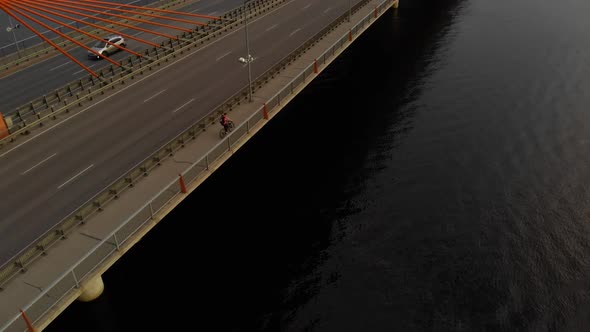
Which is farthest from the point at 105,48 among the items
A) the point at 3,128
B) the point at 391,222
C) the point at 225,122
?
the point at 391,222

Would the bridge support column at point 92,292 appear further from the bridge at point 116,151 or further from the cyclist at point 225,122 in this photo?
the cyclist at point 225,122

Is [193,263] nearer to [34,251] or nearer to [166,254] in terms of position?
[166,254]

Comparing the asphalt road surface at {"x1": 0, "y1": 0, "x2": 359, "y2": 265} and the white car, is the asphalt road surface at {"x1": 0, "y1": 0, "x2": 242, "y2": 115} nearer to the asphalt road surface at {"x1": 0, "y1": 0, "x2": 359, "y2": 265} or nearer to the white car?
the white car

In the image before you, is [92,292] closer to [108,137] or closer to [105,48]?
[108,137]

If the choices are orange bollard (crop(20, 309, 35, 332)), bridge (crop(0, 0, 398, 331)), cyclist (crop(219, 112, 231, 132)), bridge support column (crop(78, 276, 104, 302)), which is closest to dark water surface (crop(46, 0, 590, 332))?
bridge support column (crop(78, 276, 104, 302))

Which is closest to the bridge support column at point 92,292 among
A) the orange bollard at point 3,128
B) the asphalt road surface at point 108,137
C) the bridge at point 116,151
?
the bridge at point 116,151
